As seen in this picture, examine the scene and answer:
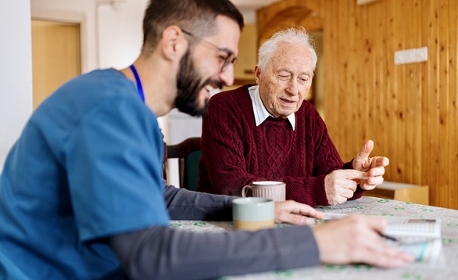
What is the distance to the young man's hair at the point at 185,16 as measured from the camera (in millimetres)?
973

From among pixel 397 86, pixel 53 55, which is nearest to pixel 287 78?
pixel 397 86

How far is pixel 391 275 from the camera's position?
0.80 m

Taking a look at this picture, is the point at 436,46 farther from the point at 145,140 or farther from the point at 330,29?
the point at 145,140

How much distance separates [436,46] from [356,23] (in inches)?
38.6

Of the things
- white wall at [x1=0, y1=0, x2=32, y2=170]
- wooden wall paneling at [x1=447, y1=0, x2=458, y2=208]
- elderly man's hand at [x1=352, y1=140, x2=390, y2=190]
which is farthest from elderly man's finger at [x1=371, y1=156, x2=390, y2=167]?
wooden wall paneling at [x1=447, y1=0, x2=458, y2=208]

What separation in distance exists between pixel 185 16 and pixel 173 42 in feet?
0.20

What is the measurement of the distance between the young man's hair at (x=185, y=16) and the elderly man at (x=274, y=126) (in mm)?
743

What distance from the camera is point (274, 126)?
1889 mm

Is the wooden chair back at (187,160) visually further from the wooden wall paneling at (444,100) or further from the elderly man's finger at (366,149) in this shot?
the wooden wall paneling at (444,100)

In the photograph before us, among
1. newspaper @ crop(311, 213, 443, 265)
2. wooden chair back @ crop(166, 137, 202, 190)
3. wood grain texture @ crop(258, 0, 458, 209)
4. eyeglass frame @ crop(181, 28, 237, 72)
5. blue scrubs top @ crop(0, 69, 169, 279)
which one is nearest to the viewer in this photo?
blue scrubs top @ crop(0, 69, 169, 279)

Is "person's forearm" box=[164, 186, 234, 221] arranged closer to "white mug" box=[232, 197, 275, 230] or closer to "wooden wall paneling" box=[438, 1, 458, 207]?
"white mug" box=[232, 197, 275, 230]

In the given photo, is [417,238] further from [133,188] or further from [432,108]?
[432,108]

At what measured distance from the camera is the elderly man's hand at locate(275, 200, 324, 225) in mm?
1193

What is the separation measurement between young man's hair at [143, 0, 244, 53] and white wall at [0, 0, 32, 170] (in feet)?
3.22
